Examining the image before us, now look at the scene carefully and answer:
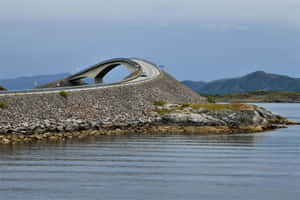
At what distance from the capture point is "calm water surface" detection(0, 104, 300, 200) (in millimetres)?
23875

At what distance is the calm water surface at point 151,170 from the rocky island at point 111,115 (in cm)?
738

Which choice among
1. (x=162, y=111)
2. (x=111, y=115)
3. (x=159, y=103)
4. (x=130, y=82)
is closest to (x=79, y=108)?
(x=111, y=115)

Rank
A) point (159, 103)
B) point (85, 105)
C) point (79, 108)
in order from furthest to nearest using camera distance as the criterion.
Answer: point (159, 103) < point (85, 105) < point (79, 108)

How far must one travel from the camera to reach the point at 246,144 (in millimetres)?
46031

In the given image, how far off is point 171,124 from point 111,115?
28.6 feet

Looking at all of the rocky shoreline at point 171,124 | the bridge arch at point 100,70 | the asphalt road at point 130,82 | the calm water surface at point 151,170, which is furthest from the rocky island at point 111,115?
the bridge arch at point 100,70

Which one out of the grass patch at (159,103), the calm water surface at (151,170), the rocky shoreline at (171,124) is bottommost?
the calm water surface at (151,170)

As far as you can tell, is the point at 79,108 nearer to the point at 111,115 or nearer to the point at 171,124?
the point at 111,115

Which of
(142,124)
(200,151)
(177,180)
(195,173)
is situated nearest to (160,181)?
(177,180)

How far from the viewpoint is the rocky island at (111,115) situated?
51.9 m

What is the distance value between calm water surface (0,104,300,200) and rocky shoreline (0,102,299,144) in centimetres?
731

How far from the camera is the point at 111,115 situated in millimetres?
62375

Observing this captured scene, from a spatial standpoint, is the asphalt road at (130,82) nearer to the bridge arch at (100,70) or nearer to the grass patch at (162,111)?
the bridge arch at (100,70)

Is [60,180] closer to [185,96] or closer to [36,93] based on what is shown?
[36,93]
